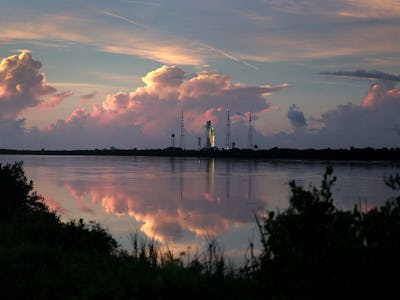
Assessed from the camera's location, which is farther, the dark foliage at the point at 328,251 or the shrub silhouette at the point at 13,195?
the shrub silhouette at the point at 13,195

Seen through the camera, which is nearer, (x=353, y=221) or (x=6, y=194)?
(x=353, y=221)

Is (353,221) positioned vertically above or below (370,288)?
above

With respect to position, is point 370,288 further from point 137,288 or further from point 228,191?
point 228,191

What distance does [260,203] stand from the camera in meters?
38.2

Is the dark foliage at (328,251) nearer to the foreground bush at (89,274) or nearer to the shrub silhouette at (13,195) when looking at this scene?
the foreground bush at (89,274)

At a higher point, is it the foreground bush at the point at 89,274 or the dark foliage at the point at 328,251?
the dark foliage at the point at 328,251

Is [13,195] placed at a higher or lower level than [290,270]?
higher

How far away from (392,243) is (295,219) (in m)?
1.90

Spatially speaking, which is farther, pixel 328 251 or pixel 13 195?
pixel 13 195

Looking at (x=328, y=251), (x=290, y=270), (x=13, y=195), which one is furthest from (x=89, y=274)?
(x=13, y=195)

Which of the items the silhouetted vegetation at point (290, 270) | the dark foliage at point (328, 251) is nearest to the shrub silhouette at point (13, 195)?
the silhouetted vegetation at point (290, 270)

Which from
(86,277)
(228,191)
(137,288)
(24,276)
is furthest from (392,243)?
(228,191)

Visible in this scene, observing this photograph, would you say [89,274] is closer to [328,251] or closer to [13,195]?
[328,251]

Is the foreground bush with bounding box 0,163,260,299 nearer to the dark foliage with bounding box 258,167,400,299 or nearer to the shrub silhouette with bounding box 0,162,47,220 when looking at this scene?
the dark foliage with bounding box 258,167,400,299
